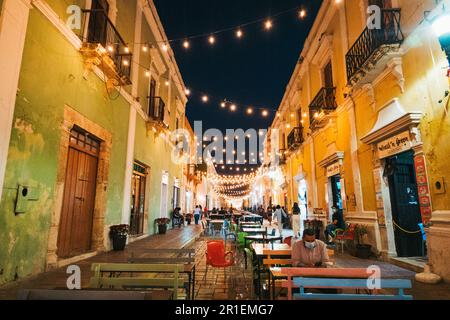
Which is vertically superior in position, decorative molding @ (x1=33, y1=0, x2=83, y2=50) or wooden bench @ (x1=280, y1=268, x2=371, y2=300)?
decorative molding @ (x1=33, y1=0, x2=83, y2=50)

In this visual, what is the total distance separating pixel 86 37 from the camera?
6289mm

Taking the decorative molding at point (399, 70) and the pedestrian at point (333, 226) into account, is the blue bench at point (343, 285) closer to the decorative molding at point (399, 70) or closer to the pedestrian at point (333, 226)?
the decorative molding at point (399, 70)

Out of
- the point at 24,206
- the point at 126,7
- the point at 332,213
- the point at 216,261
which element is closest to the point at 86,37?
the point at 126,7

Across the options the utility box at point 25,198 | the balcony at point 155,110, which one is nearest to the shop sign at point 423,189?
the utility box at point 25,198

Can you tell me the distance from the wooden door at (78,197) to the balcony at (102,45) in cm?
178

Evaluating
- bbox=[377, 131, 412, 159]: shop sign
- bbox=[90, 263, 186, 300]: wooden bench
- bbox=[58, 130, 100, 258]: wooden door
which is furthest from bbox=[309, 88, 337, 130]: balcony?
bbox=[90, 263, 186, 300]: wooden bench

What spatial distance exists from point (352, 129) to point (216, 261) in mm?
6003

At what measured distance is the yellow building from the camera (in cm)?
495

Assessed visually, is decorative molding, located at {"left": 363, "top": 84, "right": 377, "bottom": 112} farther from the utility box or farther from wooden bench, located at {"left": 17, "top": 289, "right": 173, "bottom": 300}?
the utility box

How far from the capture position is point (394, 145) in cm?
613

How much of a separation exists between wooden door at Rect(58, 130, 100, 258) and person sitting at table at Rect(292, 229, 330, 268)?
5.01 m

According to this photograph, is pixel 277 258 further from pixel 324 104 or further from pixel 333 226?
pixel 324 104

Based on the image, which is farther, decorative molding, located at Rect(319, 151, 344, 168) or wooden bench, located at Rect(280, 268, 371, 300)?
decorative molding, located at Rect(319, 151, 344, 168)

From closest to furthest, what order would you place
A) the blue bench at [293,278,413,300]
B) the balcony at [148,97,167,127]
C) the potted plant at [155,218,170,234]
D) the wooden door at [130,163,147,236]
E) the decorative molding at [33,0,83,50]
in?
the blue bench at [293,278,413,300]
the decorative molding at [33,0,83,50]
the wooden door at [130,163,147,236]
the balcony at [148,97,167,127]
the potted plant at [155,218,170,234]
